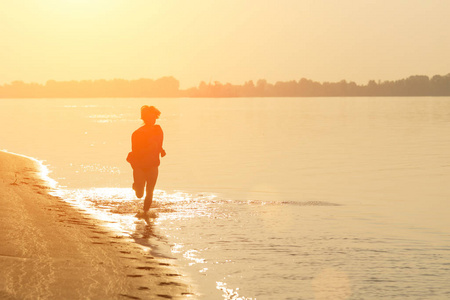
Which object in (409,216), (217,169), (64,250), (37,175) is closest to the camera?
(64,250)

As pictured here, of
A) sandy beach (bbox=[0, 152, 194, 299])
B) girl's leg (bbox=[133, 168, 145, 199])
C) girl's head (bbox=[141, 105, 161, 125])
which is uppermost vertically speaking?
girl's head (bbox=[141, 105, 161, 125])

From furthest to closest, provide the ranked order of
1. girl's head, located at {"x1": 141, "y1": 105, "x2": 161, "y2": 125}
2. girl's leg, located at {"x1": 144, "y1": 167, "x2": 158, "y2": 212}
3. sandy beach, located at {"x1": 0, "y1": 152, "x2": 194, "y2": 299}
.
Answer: girl's leg, located at {"x1": 144, "y1": 167, "x2": 158, "y2": 212} → girl's head, located at {"x1": 141, "y1": 105, "x2": 161, "y2": 125} → sandy beach, located at {"x1": 0, "y1": 152, "x2": 194, "y2": 299}

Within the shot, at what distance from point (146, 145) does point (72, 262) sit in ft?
15.5

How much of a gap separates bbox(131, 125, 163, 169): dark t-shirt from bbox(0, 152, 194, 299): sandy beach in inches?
57.7

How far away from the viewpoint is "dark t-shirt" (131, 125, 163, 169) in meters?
13.5

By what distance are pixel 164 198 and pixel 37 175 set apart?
6.55 m

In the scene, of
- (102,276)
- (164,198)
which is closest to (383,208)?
(164,198)

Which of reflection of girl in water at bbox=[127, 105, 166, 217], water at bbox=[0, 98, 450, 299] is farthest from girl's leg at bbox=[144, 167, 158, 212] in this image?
water at bbox=[0, 98, 450, 299]

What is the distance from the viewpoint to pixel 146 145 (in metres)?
13.6

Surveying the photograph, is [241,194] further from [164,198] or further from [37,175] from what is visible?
[37,175]

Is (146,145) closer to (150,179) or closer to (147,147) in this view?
(147,147)

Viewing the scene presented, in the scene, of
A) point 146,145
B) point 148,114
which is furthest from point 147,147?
point 148,114

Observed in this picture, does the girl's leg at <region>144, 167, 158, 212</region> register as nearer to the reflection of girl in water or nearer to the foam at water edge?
the reflection of girl in water

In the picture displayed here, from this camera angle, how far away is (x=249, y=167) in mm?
27484
